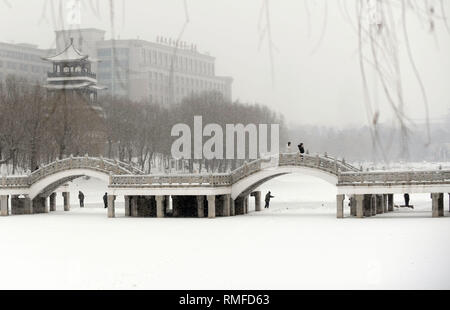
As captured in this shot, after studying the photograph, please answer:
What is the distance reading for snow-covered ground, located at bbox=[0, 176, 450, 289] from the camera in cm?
1803

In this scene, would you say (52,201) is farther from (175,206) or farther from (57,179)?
(175,206)

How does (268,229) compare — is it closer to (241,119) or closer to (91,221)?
(91,221)

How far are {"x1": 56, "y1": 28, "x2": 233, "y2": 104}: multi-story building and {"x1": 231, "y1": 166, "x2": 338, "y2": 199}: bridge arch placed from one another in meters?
4.71

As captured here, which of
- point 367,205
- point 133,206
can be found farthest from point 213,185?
point 367,205

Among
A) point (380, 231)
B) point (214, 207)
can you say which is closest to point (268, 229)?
point (380, 231)

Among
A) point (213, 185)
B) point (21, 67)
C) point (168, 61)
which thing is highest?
point (21, 67)

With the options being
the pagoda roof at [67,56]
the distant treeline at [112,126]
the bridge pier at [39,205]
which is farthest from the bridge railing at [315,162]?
the distant treeline at [112,126]

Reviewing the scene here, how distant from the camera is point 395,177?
34.4 m

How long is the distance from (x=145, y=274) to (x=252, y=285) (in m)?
3.32

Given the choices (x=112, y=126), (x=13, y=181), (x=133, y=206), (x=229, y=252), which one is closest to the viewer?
(x=229, y=252)

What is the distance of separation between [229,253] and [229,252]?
23 cm

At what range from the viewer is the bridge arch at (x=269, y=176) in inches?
1442

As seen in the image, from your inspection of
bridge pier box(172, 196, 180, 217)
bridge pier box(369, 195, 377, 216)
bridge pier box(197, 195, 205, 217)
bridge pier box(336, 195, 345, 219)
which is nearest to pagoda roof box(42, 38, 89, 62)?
bridge pier box(172, 196, 180, 217)
